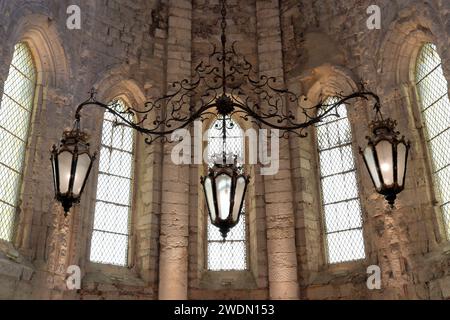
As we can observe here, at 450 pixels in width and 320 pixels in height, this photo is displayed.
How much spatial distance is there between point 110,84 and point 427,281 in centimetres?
523

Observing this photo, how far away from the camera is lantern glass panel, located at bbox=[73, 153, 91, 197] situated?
4520 millimetres

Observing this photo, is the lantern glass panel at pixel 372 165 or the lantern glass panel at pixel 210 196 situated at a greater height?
the lantern glass panel at pixel 372 165

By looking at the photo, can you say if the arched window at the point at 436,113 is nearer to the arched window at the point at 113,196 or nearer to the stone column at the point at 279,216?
the stone column at the point at 279,216

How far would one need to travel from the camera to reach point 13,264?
6383 millimetres

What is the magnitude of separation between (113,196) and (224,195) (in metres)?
4.23

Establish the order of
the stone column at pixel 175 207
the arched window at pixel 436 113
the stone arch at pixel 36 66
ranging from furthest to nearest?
the stone column at pixel 175 207 < the arched window at pixel 436 113 < the stone arch at pixel 36 66

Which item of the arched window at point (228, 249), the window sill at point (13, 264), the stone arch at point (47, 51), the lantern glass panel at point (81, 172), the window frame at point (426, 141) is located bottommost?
the window sill at point (13, 264)

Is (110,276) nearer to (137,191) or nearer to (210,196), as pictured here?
(137,191)

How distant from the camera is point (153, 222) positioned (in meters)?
8.01

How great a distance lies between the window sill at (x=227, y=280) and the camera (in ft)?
25.9

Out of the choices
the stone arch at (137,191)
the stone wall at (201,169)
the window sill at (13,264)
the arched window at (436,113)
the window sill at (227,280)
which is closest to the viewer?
the window sill at (13,264)

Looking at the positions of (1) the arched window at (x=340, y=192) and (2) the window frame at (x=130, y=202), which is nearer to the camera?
(2) the window frame at (x=130, y=202)

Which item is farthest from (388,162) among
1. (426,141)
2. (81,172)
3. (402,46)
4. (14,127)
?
(14,127)

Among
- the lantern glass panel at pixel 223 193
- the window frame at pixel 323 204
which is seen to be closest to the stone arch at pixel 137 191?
the window frame at pixel 323 204
